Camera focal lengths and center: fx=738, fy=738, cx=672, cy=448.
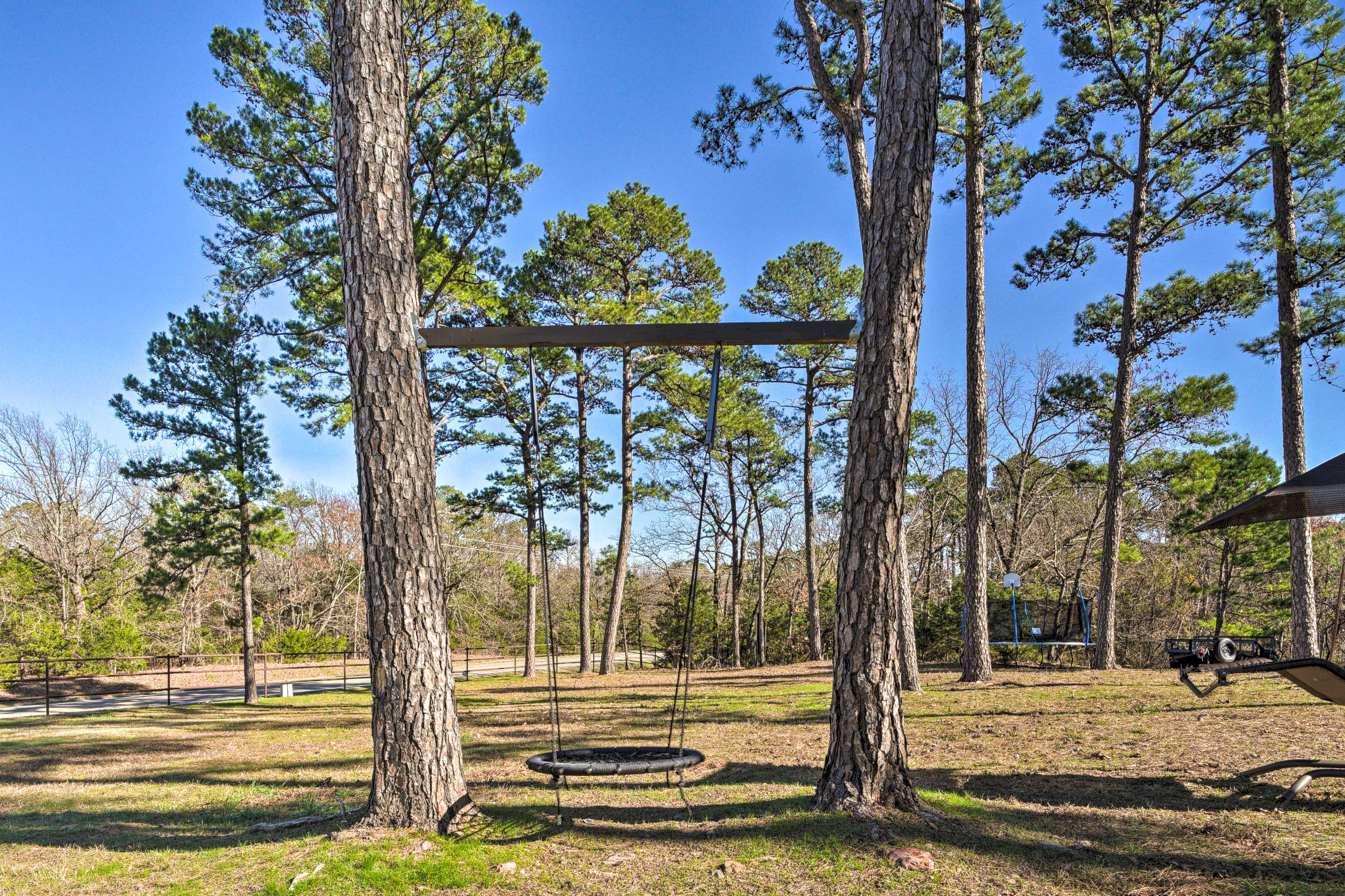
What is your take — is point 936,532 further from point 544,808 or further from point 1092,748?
point 544,808

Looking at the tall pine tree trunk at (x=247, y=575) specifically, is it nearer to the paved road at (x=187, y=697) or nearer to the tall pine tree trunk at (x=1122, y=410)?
the paved road at (x=187, y=697)

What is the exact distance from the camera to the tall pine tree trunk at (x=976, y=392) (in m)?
8.85

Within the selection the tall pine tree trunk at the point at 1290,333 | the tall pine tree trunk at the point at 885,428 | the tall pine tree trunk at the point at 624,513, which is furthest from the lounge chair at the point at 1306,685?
the tall pine tree trunk at the point at 624,513

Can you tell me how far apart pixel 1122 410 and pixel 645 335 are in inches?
360

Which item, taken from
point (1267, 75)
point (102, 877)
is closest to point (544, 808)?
point (102, 877)

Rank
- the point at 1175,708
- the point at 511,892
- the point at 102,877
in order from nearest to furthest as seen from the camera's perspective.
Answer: the point at 511,892, the point at 102,877, the point at 1175,708

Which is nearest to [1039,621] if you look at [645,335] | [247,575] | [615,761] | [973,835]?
[973,835]

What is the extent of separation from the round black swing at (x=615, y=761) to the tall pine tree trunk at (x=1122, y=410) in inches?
345

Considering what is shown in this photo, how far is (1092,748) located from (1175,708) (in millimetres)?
2037

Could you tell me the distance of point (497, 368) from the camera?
15.0 meters

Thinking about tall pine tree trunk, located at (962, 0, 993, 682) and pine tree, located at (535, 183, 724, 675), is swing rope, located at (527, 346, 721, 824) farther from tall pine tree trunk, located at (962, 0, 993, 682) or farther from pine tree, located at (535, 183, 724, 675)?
pine tree, located at (535, 183, 724, 675)

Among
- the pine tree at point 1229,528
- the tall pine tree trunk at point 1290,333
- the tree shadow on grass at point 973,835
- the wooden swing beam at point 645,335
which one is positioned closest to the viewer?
the tree shadow on grass at point 973,835

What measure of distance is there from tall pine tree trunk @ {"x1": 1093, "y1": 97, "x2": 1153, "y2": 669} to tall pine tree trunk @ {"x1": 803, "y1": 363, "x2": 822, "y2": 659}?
25.5ft

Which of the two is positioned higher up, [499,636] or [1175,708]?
[1175,708]
